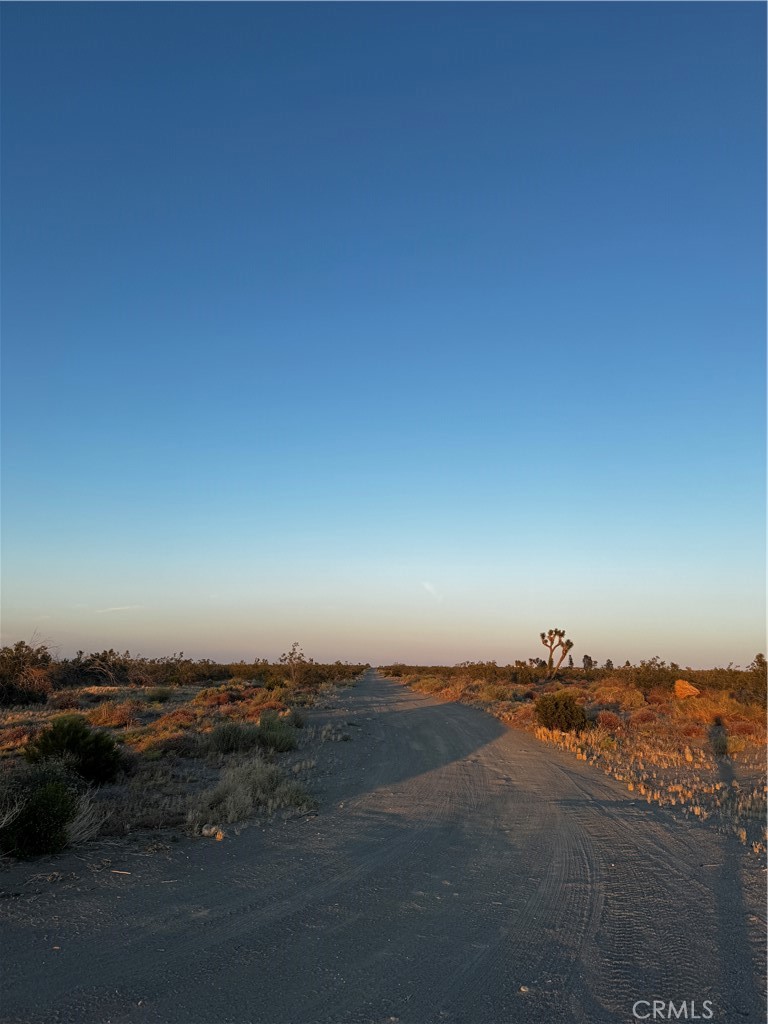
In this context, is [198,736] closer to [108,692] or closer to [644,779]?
[644,779]

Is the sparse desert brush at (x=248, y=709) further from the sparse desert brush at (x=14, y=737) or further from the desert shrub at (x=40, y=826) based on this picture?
the desert shrub at (x=40, y=826)

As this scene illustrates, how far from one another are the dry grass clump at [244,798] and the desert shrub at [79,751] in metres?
2.34

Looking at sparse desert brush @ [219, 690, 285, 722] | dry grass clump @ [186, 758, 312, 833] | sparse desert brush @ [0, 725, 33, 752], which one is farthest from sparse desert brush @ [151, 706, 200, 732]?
dry grass clump @ [186, 758, 312, 833]

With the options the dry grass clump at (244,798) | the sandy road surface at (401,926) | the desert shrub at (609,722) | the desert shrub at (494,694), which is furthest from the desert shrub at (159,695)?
the sandy road surface at (401,926)

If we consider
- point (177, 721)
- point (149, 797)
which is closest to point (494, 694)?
point (177, 721)

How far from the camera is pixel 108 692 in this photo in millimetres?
39938

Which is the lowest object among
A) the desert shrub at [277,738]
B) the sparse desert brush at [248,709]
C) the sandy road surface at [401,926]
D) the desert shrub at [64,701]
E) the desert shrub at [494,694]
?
the desert shrub at [64,701]

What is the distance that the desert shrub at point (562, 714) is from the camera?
24.9 m

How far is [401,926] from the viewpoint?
22.1 feet

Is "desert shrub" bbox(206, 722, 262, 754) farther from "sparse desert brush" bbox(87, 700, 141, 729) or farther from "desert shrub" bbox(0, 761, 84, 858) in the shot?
"desert shrub" bbox(0, 761, 84, 858)

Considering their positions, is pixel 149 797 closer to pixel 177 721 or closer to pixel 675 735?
pixel 177 721

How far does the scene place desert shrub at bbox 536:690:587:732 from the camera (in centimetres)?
2494

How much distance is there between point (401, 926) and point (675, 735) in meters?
20.4

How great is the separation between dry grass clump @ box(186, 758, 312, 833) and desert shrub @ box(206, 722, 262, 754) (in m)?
4.25
